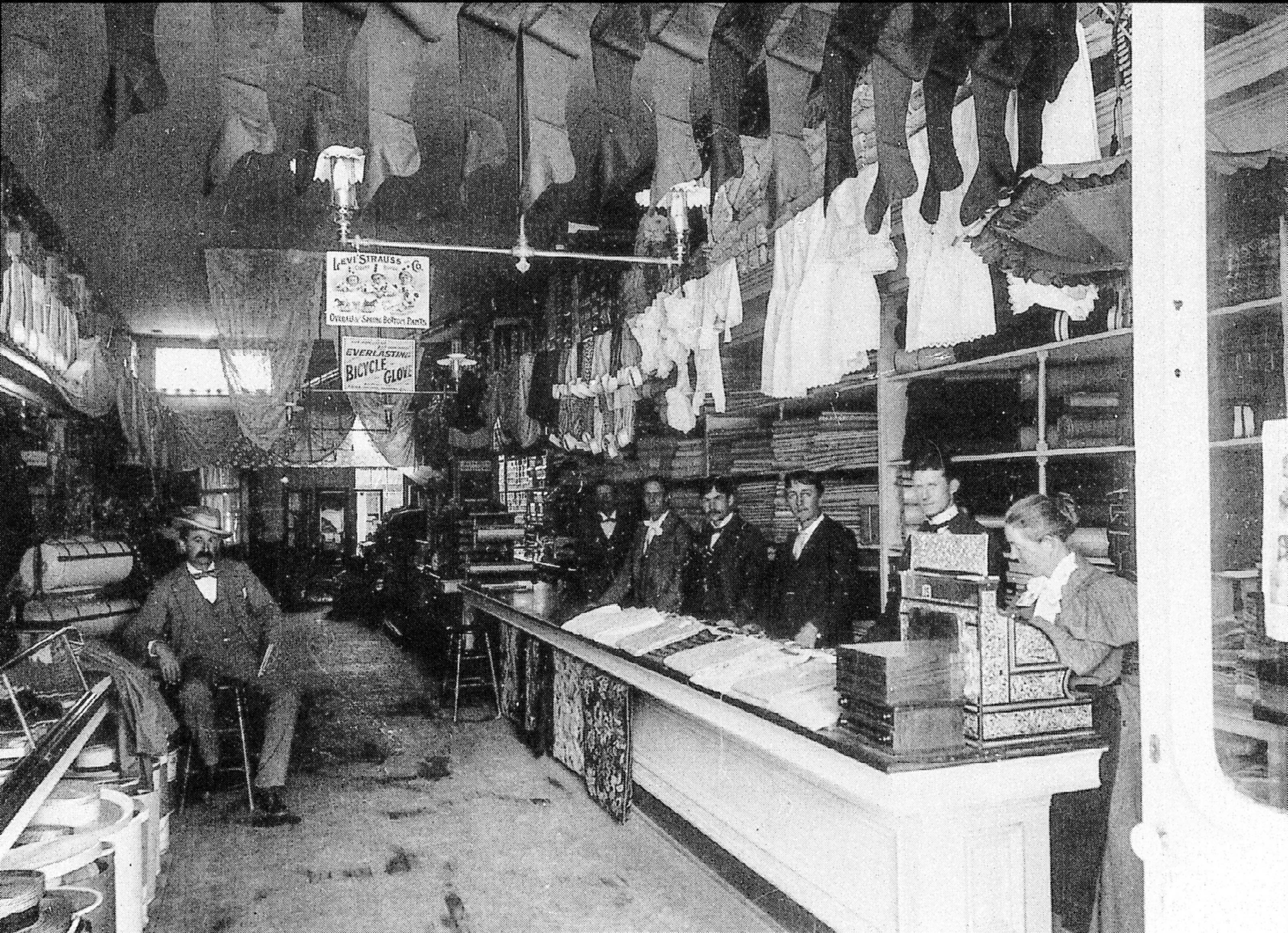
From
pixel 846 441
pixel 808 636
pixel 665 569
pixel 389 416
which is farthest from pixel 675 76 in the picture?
pixel 389 416

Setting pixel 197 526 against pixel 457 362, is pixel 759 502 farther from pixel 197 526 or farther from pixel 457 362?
pixel 457 362

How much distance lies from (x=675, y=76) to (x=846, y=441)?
3.42 metres

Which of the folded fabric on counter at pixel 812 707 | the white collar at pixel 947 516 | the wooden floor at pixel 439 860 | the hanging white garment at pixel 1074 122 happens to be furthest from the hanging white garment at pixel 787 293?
the wooden floor at pixel 439 860

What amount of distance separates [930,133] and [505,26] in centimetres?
109

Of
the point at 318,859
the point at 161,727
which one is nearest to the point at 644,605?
the point at 318,859

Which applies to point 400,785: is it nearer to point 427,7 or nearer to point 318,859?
point 318,859

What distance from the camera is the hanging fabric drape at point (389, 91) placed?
6.33 feet

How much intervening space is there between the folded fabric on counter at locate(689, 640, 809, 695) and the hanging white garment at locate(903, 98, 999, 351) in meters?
1.20

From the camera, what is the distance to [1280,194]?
2.66 m

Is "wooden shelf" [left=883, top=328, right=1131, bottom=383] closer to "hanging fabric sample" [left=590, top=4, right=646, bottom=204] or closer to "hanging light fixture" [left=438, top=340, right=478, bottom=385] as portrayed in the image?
"hanging fabric sample" [left=590, top=4, right=646, bottom=204]

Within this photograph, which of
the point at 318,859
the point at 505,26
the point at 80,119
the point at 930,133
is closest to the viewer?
the point at 505,26

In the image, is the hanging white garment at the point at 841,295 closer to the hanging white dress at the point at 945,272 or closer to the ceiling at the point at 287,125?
the hanging white dress at the point at 945,272

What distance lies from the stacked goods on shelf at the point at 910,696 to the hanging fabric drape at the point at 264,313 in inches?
227

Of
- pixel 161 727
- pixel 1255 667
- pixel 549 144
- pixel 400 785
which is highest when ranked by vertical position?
pixel 549 144
